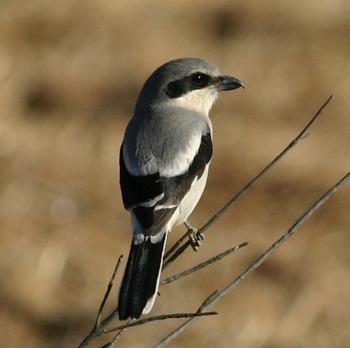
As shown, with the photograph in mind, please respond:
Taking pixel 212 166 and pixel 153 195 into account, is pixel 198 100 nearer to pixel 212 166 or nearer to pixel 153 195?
pixel 153 195

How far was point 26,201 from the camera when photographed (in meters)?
11.2

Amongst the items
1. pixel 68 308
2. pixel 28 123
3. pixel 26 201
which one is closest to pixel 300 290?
pixel 68 308

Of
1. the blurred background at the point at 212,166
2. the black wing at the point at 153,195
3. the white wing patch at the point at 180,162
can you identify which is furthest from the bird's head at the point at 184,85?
the blurred background at the point at 212,166

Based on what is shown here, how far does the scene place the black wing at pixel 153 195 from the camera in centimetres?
522

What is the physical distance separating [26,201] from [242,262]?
2.11 meters

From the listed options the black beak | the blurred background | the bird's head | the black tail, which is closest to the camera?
the black tail

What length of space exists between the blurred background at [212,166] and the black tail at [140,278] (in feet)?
14.0

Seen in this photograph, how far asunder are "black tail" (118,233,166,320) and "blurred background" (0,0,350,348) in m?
4.26

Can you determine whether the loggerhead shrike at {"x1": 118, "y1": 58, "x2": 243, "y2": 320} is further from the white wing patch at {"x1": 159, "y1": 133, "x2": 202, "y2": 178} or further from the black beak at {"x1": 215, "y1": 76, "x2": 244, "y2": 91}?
the black beak at {"x1": 215, "y1": 76, "x2": 244, "y2": 91}

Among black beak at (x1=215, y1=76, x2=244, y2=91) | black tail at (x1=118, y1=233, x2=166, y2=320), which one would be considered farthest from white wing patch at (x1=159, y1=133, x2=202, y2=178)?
black beak at (x1=215, y1=76, x2=244, y2=91)

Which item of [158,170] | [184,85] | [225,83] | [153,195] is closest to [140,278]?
[153,195]

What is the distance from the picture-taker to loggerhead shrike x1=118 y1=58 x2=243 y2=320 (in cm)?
504

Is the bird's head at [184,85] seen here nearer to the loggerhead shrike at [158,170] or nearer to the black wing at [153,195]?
the loggerhead shrike at [158,170]

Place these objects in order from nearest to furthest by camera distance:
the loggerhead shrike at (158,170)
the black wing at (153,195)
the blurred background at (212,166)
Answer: the loggerhead shrike at (158,170)
the black wing at (153,195)
the blurred background at (212,166)
